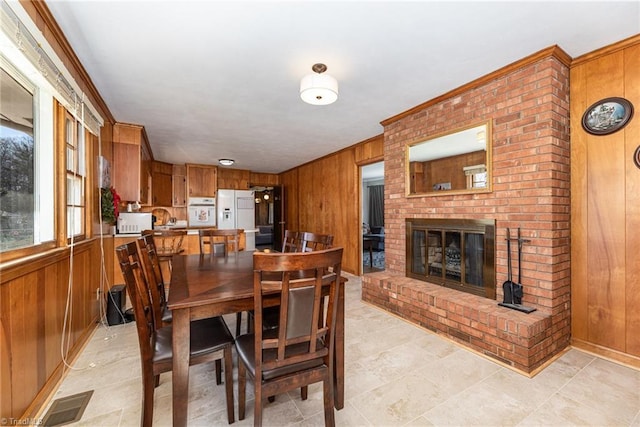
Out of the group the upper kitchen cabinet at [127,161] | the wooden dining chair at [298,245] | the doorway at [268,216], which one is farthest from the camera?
the doorway at [268,216]

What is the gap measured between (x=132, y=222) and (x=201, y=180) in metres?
2.80

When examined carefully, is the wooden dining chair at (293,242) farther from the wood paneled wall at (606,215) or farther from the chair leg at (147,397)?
the wood paneled wall at (606,215)

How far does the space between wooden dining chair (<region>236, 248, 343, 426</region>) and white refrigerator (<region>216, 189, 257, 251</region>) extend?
5630 millimetres

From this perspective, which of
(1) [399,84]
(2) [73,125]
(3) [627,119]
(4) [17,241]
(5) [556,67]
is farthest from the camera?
(1) [399,84]

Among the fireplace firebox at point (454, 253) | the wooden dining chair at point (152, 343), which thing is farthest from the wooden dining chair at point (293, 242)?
the fireplace firebox at point (454, 253)

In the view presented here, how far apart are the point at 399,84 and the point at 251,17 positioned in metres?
1.51

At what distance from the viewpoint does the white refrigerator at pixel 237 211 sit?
6934mm

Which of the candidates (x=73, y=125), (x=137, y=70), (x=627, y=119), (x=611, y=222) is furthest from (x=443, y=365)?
(x=73, y=125)

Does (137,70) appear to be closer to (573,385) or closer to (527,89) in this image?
(527,89)

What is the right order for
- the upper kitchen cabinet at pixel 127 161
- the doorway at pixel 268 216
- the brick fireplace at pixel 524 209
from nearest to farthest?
the brick fireplace at pixel 524 209, the upper kitchen cabinet at pixel 127 161, the doorway at pixel 268 216

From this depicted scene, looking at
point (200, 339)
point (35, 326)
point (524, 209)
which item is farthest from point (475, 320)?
point (35, 326)

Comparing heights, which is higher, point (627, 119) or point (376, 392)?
point (627, 119)

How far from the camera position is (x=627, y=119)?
206cm

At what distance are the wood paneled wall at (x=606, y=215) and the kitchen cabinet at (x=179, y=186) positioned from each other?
22.9 ft
